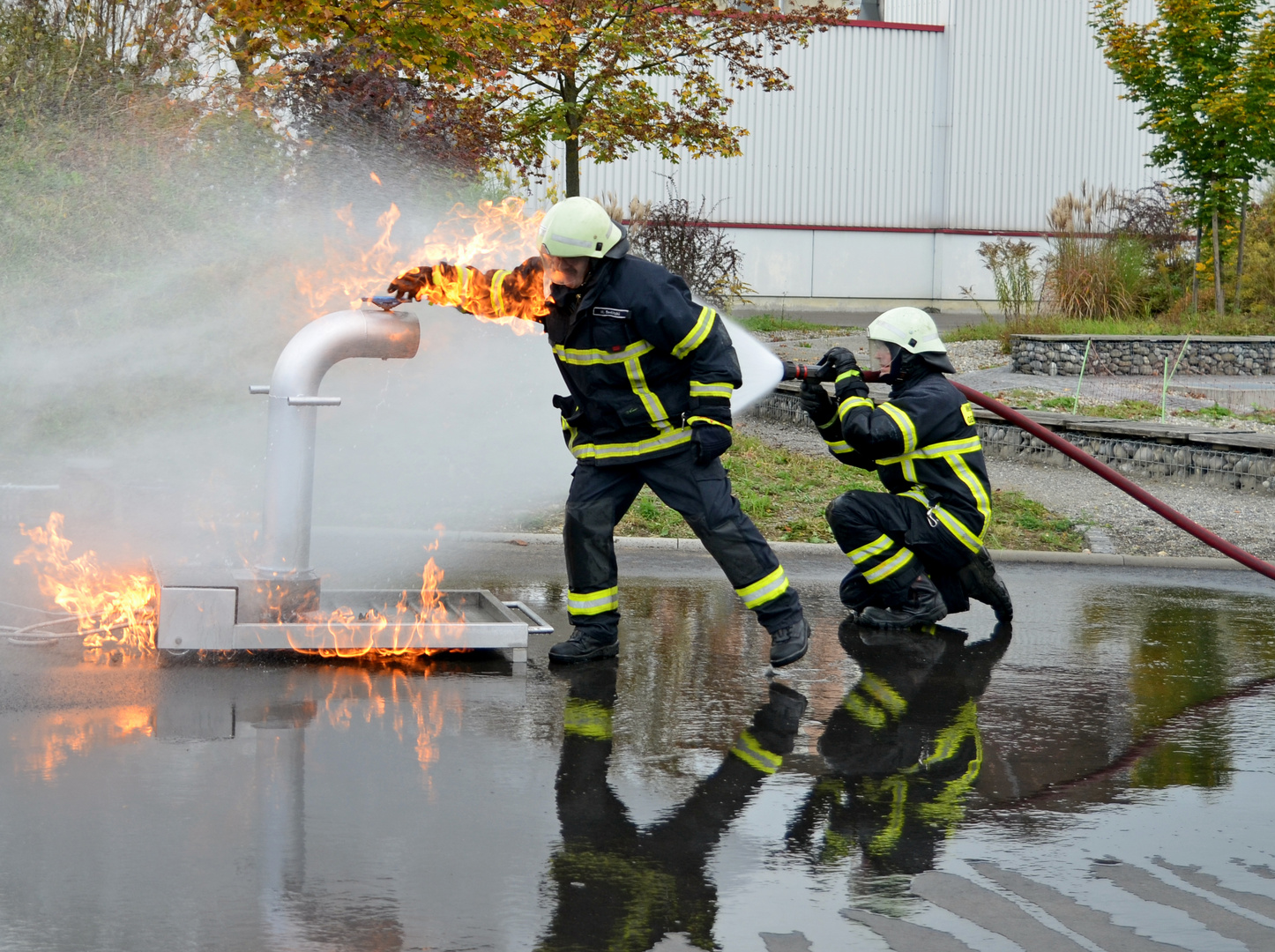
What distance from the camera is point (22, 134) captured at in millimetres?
10656

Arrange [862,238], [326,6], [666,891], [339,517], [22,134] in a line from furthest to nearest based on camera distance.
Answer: [862,238] → [22,134] → [326,6] → [339,517] → [666,891]

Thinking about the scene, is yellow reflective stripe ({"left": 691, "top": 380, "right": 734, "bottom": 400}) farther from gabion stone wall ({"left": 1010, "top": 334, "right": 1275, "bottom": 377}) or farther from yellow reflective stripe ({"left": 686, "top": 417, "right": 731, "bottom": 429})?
gabion stone wall ({"left": 1010, "top": 334, "right": 1275, "bottom": 377})

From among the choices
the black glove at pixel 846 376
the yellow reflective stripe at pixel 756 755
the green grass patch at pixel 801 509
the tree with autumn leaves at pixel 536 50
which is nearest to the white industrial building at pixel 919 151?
the tree with autumn leaves at pixel 536 50

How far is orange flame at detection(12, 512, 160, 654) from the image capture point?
5.43 metres

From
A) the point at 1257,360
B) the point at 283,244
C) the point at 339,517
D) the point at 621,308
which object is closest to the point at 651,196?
the point at 1257,360

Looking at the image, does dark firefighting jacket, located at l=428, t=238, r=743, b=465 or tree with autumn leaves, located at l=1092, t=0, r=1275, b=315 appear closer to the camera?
dark firefighting jacket, located at l=428, t=238, r=743, b=465

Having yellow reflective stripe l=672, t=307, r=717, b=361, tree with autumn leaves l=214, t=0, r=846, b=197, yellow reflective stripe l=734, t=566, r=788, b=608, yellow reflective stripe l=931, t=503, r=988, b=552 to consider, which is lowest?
yellow reflective stripe l=734, t=566, r=788, b=608

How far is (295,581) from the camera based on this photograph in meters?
5.25

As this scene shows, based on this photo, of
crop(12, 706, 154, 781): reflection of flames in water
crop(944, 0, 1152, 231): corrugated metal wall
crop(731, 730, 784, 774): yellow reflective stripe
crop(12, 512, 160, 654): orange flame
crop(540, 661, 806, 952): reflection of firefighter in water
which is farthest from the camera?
crop(944, 0, 1152, 231): corrugated metal wall

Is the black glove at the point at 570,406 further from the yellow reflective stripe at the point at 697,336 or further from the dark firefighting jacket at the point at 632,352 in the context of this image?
the yellow reflective stripe at the point at 697,336

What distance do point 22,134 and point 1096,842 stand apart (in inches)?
388

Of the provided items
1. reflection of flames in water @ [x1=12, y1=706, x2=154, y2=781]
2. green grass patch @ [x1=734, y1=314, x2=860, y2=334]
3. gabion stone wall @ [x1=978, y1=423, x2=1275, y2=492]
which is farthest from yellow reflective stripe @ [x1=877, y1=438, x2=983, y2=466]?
green grass patch @ [x1=734, y1=314, x2=860, y2=334]

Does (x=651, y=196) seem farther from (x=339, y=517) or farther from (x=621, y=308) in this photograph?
(x=621, y=308)

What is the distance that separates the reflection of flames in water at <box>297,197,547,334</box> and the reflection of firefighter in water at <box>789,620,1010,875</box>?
196 centimetres
